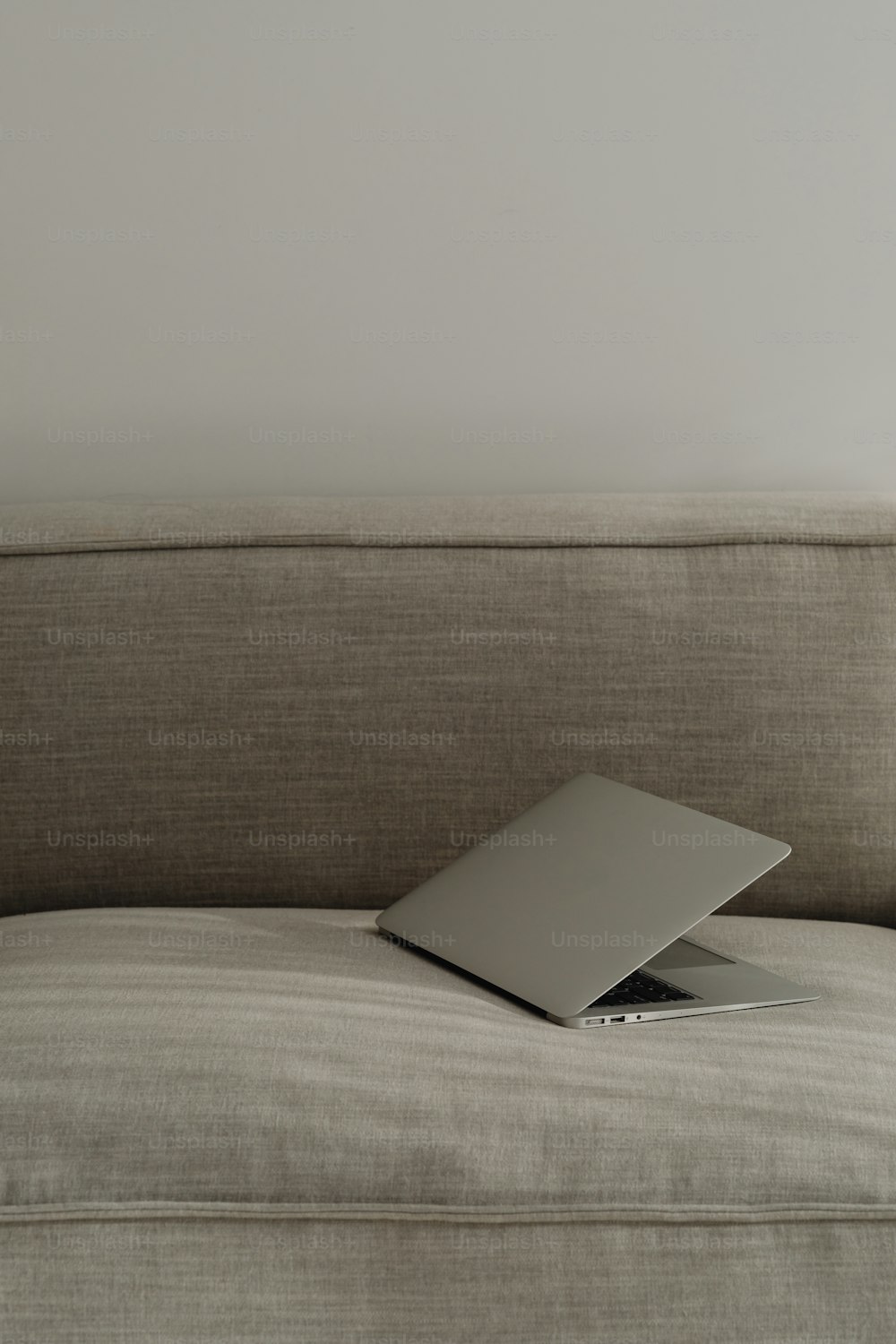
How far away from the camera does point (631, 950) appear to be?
3.17 feet

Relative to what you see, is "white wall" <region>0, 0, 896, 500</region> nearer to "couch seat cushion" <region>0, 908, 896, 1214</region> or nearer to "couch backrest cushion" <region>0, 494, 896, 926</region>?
"couch backrest cushion" <region>0, 494, 896, 926</region>

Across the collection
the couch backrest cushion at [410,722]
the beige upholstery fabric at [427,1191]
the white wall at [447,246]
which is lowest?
the beige upholstery fabric at [427,1191]

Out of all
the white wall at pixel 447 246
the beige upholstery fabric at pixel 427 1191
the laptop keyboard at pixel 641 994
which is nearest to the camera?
the beige upholstery fabric at pixel 427 1191

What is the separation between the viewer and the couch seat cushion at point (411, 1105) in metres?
0.72

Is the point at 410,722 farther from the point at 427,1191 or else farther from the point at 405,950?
the point at 427,1191

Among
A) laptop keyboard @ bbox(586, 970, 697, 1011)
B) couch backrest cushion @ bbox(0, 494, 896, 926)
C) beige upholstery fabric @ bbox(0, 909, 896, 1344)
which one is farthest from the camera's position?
couch backrest cushion @ bbox(0, 494, 896, 926)

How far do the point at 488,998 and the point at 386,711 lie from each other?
15.0 inches

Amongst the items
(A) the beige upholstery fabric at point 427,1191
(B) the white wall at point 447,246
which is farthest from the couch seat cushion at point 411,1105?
(B) the white wall at point 447,246

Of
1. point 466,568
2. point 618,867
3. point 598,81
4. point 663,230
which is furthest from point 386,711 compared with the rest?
point 598,81

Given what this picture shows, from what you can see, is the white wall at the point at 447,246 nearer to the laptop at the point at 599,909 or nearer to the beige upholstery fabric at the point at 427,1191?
the laptop at the point at 599,909

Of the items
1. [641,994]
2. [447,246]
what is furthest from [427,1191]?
[447,246]

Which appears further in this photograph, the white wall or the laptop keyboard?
the white wall

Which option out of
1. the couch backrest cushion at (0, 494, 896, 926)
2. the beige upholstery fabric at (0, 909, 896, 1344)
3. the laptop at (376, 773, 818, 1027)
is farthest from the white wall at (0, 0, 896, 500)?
the beige upholstery fabric at (0, 909, 896, 1344)

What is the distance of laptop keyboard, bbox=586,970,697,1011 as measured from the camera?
960mm
